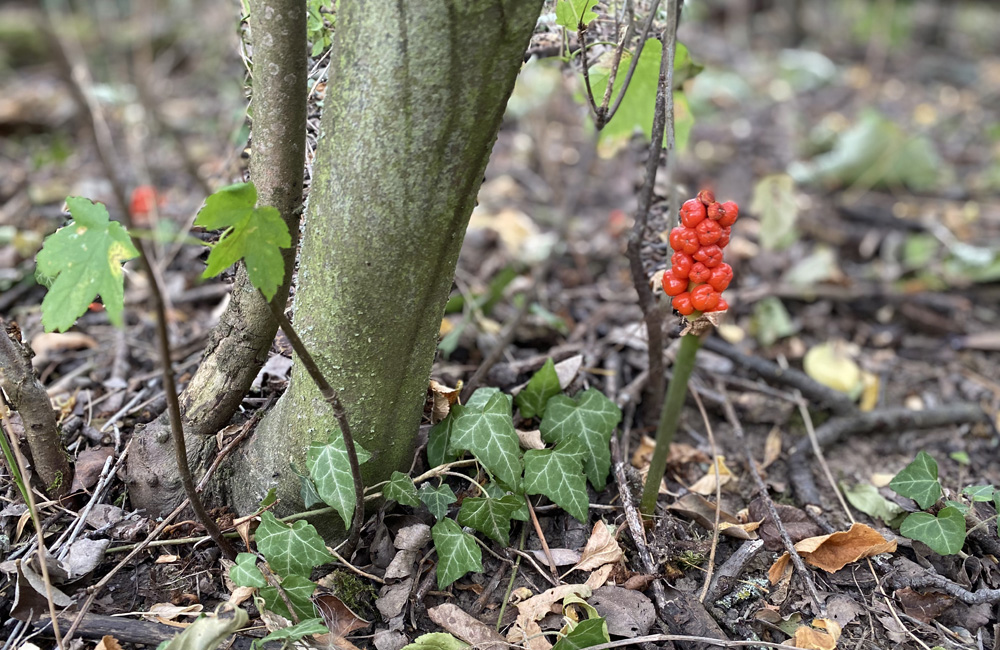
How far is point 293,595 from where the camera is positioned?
1.39m

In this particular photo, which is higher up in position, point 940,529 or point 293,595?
point 293,595

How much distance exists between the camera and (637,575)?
1.62 m

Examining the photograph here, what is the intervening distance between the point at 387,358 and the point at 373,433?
196 mm

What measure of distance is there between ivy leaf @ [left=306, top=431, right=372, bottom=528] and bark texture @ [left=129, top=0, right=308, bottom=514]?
33 centimetres

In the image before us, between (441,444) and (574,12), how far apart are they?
1.10 m

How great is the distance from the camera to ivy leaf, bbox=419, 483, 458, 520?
1619mm

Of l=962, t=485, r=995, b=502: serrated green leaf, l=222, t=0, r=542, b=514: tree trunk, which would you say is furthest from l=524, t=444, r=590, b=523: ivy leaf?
l=962, t=485, r=995, b=502: serrated green leaf

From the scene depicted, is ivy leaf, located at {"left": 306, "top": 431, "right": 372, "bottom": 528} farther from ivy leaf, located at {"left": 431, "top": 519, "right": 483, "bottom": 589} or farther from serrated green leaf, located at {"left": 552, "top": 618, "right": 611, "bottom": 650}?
serrated green leaf, located at {"left": 552, "top": 618, "right": 611, "bottom": 650}

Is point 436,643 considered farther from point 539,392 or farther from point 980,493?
point 980,493

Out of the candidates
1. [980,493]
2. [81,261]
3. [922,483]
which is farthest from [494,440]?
[980,493]

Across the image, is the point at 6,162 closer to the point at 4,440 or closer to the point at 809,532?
the point at 4,440

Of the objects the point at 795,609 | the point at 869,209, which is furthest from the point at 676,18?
the point at 869,209

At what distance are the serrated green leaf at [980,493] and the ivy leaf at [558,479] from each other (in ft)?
3.27

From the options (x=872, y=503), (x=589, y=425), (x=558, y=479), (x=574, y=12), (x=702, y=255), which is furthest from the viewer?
(x=872, y=503)
